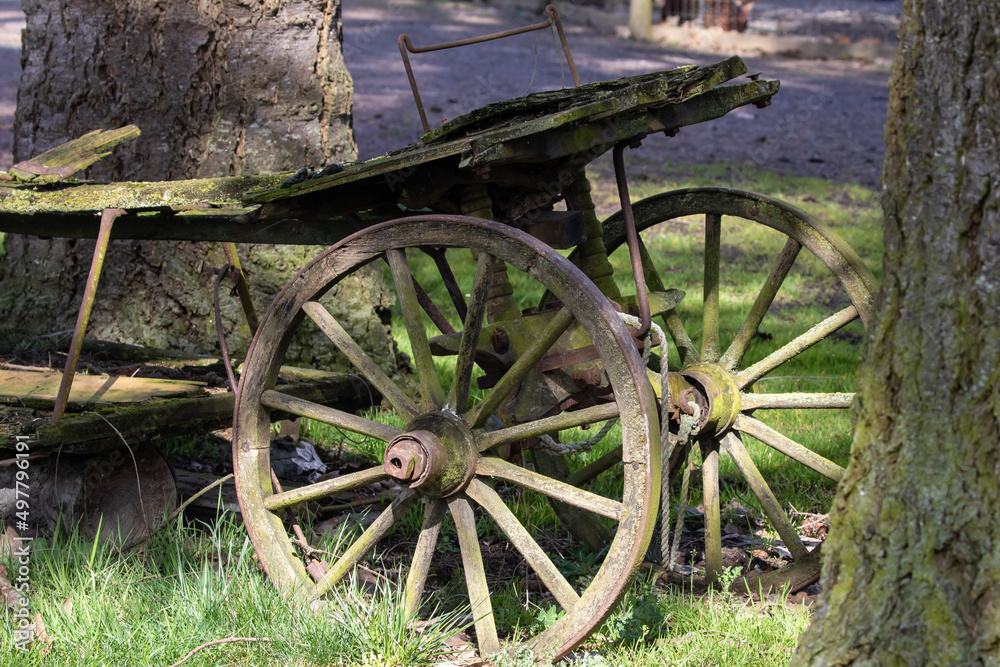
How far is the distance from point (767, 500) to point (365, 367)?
1.25 metres

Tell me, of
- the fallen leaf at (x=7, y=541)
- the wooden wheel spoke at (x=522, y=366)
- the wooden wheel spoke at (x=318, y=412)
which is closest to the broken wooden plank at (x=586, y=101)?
the wooden wheel spoke at (x=522, y=366)

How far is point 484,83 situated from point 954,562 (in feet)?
31.0

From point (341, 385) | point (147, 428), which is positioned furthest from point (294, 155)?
point (147, 428)

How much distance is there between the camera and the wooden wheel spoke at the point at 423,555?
234 centimetres

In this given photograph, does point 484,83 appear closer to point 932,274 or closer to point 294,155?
point 294,155

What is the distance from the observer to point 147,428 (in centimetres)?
284

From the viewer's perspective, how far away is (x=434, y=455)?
222cm

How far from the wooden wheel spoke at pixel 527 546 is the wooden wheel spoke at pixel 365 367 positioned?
280 millimetres

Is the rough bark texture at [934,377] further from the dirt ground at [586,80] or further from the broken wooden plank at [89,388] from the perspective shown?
the dirt ground at [586,80]

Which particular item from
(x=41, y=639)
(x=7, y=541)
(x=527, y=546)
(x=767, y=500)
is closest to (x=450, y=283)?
(x=527, y=546)

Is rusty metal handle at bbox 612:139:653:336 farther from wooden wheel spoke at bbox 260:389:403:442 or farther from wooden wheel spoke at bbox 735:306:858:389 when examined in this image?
wooden wheel spoke at bbox 260:389:403:442

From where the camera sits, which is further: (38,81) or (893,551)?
(38,81)

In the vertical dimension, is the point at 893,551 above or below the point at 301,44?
below

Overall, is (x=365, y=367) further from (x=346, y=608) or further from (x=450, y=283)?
(x=346, y=608)
